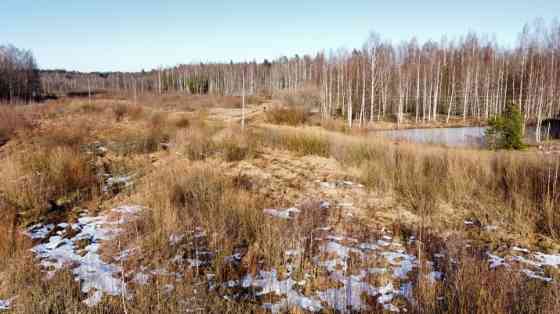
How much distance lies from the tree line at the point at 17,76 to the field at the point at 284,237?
4771cm

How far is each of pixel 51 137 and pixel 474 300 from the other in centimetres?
1293

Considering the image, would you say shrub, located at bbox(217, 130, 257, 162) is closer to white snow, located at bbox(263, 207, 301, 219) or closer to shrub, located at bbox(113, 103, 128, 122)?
white snow, located at bbox(263, 207, 301, 219)

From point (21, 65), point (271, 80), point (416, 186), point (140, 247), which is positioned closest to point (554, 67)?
point (416, 186)

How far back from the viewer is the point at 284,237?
3.60 m

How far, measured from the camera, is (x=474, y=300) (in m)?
2.47

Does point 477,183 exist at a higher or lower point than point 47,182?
higher

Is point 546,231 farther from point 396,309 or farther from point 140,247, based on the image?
point 140,247

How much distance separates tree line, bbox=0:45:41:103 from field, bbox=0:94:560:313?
47.7m

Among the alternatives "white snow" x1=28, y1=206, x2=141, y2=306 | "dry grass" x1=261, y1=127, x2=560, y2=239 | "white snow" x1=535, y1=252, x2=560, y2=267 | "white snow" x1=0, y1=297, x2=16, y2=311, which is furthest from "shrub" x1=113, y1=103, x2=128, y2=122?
"white snow" x1=535, y1=252, x2=560, y2=267

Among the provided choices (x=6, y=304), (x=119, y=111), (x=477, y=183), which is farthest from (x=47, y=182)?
(x=119, y=111)

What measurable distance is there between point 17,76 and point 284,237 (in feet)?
209

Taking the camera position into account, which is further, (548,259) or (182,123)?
(182,123)

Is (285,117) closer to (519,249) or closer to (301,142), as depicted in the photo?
(301,142)

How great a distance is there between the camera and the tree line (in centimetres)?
4470
